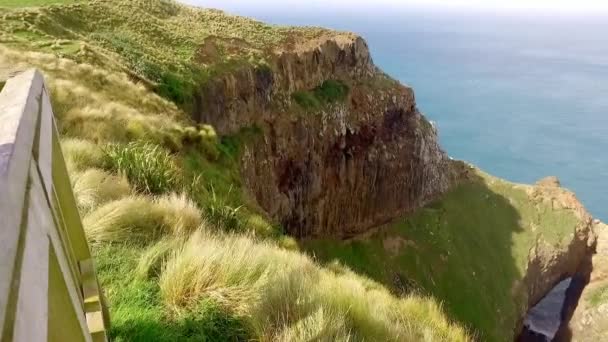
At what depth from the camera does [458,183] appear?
164 ft

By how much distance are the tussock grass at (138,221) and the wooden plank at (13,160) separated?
10.0 ft

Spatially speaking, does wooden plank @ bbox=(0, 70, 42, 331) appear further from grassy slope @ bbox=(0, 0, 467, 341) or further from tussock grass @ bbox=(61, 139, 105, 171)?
tussock grass @ bbox=(61, 139, 105, 171)

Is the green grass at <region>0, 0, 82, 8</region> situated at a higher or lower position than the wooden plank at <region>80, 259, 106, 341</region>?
higher

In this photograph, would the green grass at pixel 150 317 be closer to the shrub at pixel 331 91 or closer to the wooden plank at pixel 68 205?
the wooden plank at pixel 68 205

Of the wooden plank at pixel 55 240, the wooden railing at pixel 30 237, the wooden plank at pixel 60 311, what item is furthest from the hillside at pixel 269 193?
the wooden plank at pixel 60 311

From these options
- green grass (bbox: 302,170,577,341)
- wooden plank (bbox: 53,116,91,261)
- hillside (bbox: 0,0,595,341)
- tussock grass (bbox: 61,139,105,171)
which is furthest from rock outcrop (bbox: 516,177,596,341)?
wooden plank (bbox: 53,116,91,261)

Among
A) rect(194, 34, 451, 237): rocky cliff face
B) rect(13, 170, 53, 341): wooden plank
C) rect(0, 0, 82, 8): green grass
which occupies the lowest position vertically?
rect(194, 34, 451, 237): rocky cliff face

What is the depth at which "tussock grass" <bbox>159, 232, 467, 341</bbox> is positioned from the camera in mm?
4250

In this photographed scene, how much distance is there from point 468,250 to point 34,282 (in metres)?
45.9

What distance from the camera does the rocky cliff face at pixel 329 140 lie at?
1153 inches

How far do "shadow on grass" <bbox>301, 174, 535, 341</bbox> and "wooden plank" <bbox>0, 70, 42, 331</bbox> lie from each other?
32.2 m

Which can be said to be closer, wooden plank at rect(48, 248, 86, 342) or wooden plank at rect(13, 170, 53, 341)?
wooden plank at rect(13, 170, 53, 341)

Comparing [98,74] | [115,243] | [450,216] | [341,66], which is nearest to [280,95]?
[341,66]

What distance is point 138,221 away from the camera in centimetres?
586
